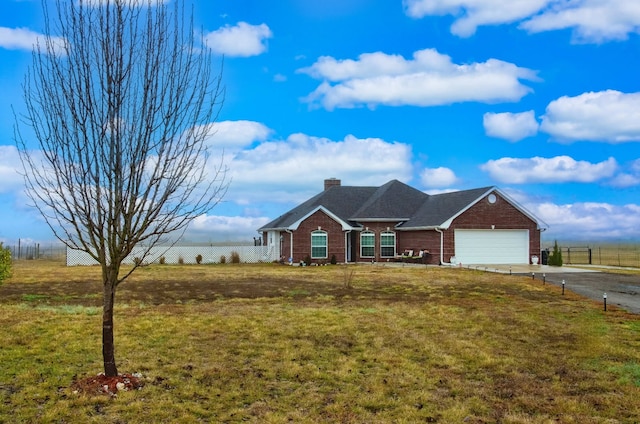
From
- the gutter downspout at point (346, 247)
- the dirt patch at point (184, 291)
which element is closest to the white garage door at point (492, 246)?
the gutter downspout at point (346, 247)

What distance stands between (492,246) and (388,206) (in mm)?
7628

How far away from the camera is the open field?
253 inches

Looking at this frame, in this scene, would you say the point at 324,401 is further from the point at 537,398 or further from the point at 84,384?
the point at 84,384

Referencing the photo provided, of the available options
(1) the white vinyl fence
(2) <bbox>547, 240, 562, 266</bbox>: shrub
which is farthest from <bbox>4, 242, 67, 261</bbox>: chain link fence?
(2) <bbox>547, 240, 562, 266</bbox>: shrub

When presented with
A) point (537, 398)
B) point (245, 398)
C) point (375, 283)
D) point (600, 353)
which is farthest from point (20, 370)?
point (375, 283)

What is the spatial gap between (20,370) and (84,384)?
5.49 feet

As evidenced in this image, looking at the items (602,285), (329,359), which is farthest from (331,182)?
(329,359)

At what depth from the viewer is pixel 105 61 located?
6.64 metres

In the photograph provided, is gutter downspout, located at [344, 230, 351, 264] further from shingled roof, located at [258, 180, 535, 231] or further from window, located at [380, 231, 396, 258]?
window, located at [380, 231, 396, 258]

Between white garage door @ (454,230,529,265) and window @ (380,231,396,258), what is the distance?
5.23 meters

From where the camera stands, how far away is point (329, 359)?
8812 mm

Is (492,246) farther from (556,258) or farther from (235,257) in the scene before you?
(235,257)

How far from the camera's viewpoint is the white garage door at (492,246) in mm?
32844

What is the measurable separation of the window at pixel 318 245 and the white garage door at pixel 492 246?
8278 mm
